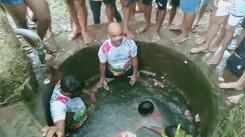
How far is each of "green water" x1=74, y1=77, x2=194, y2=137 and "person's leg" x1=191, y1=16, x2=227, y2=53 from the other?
730 mm

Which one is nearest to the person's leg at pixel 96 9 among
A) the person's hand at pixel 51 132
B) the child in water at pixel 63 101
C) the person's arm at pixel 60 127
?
the child in water at pixel 63 101

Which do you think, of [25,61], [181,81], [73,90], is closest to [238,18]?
[181,81]

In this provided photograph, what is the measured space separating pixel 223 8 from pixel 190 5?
0.40 m

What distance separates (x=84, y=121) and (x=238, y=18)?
2.26 meters

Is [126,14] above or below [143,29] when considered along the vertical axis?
above

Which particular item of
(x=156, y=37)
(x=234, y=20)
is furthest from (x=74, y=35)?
(x=234, y=20)

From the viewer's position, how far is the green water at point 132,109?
210 inches

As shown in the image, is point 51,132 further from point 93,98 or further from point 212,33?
point 212,33

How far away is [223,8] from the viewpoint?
15.8ft

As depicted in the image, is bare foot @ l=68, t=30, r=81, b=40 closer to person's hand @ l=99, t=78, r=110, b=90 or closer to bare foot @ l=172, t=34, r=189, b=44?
person's hand @ l=99, t=78, r=110, b=90

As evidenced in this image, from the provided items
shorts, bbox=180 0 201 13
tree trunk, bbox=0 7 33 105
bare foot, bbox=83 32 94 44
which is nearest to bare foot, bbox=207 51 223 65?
shorts, bbox=180 0 201 13

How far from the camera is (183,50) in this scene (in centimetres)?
542

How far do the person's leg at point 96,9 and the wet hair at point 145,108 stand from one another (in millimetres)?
1409

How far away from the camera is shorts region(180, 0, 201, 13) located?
5000 millimetres
